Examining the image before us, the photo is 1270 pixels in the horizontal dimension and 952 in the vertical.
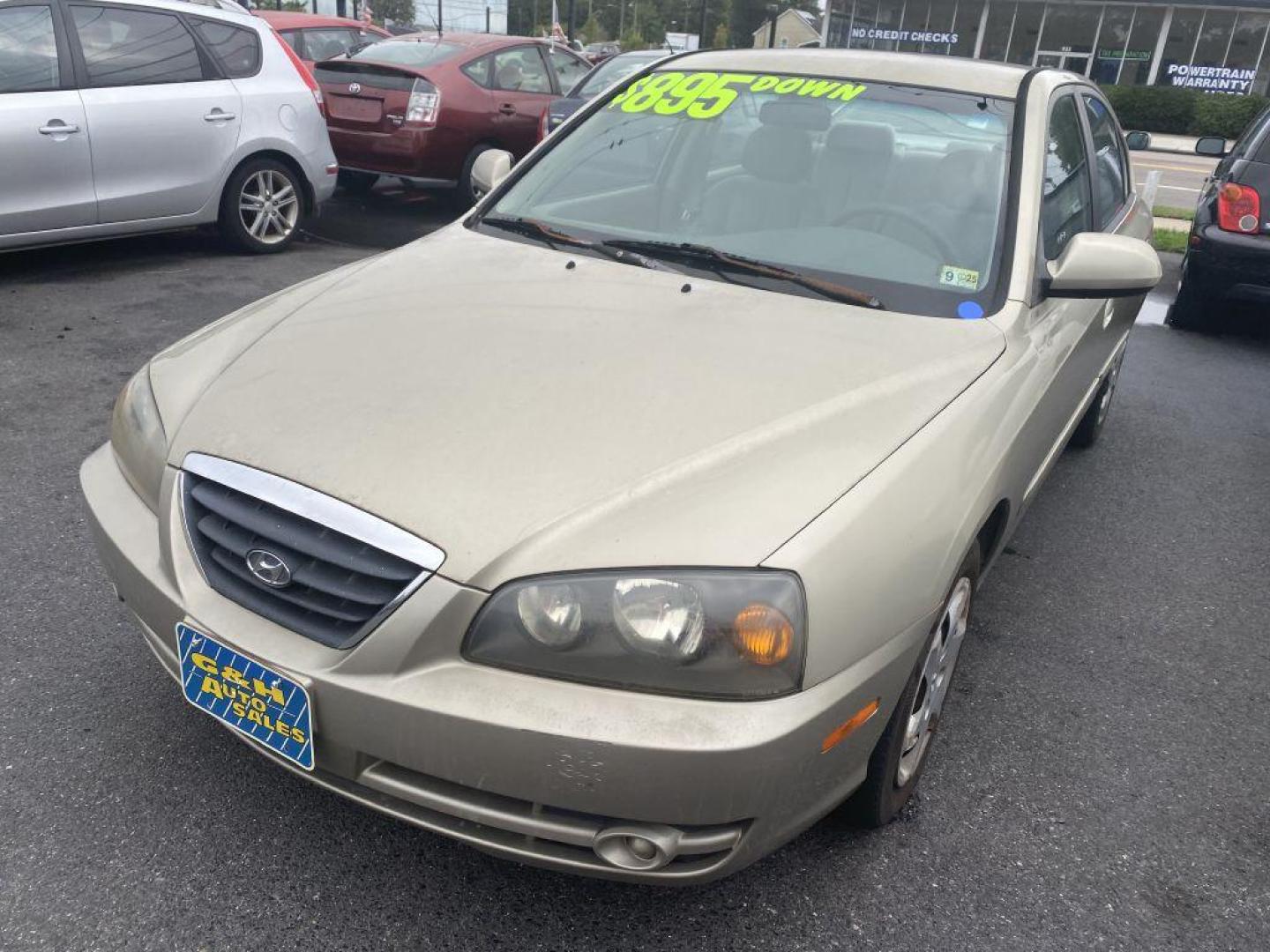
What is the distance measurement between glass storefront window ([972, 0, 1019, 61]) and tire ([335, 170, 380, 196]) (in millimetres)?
33178

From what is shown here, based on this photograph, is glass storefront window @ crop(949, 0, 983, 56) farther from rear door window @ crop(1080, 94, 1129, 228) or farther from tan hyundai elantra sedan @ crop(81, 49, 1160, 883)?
tan hyundai elantra sedan @ crop(81, 49, 1160, 883)

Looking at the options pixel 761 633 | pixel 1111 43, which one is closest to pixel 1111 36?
pixel 1111 43

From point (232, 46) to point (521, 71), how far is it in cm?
314

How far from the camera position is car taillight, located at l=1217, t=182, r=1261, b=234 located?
618cm

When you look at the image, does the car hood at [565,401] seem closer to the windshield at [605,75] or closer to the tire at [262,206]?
the tire at [262,206]

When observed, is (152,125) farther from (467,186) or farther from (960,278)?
(960,278)

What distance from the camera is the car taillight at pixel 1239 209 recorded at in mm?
6184

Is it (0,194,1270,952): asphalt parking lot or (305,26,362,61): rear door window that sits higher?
(305,26,362,61): rear door window

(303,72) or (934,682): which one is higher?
(303,72)

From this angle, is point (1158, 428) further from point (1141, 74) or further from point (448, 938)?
point (1141, 74)

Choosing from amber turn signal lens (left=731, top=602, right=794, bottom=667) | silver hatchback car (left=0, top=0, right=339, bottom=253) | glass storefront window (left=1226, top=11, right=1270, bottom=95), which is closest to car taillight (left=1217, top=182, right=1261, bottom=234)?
silver hatchback car (left=0, top=0, right=339, bottom=253)

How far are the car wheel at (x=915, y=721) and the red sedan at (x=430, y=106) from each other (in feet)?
23.2

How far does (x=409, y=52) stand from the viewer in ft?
29.5

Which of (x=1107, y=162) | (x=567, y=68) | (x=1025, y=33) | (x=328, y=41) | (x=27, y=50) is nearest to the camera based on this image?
(x=1107, y=162)
